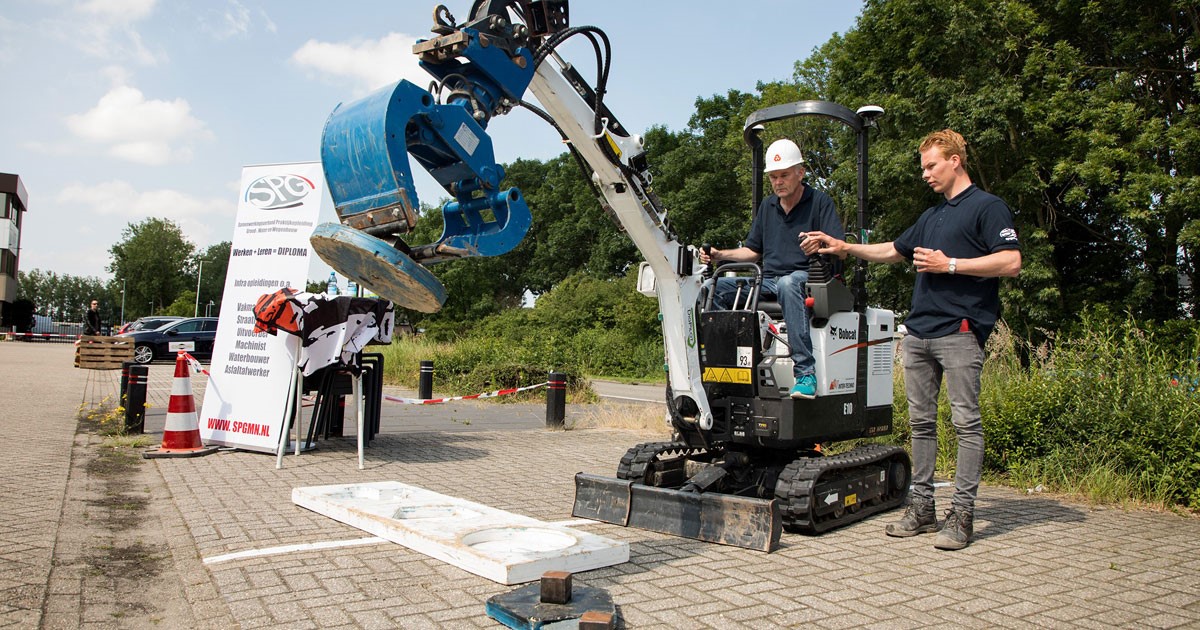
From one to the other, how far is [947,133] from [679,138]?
152 ft

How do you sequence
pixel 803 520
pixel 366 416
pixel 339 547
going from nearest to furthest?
pixel 339 547, pixel 803 520, pixel 366 416

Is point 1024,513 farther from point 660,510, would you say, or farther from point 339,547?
point 339,547

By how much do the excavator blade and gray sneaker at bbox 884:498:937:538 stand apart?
3.19 ft

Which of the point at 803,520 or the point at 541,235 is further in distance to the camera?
the point at 541,235

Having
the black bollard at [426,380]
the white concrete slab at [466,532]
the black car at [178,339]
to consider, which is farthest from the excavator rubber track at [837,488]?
the black car at [178,339]

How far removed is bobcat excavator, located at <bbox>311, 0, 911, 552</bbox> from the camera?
4035 mm

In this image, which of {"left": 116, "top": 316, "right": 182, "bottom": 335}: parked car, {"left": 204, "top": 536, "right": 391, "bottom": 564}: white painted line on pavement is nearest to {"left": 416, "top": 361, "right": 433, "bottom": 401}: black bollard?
{"left": 204, "top": 536, "right": 391, "bottom": 564}: white painted line on pavement

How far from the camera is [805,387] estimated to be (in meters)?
5.35

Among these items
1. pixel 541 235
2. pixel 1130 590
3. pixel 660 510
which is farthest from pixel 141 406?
pixel 541 235

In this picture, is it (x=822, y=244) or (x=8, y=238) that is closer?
(x=822, y=244)

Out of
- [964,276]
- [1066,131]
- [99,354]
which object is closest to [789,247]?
[964,276]

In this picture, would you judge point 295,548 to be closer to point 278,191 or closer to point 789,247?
point 789,247

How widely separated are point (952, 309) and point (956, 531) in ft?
4.42

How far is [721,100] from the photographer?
49250 mm
